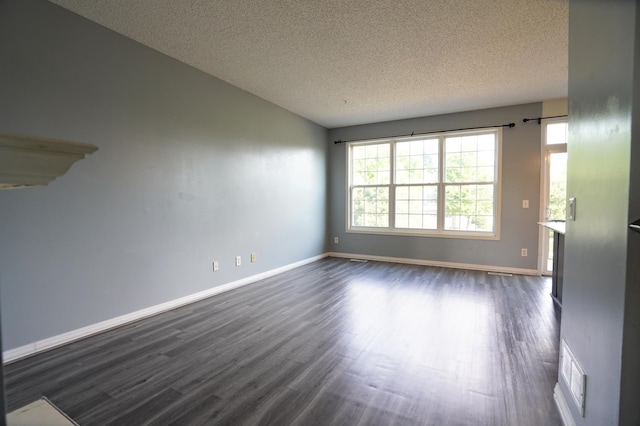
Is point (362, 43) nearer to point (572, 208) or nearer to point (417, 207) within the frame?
point (572, 208)

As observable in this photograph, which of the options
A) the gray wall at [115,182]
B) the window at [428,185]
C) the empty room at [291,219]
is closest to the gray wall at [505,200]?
the empty room at [291,219]

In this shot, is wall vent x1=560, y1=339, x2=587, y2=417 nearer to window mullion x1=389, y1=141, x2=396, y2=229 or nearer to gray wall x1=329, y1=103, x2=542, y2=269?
gray wall x1=329, y1=103, x2=542, y2=269

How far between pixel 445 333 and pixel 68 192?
3.27 m

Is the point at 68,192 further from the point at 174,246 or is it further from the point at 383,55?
the point at 383,55

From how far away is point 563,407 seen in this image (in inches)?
61.5

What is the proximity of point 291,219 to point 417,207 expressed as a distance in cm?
228

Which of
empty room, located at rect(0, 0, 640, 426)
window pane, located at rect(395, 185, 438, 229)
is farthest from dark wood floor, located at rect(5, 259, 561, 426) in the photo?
window pane, located at rect(395, 185, 438, 229)

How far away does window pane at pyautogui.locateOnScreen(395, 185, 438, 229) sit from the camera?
17.4 feet

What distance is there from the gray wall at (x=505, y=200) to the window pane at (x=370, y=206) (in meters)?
0.34

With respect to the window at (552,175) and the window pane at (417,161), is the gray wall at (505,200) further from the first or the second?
the window pane at (417,161)

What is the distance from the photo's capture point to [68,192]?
7.72 feet

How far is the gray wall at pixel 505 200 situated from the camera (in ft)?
15.0

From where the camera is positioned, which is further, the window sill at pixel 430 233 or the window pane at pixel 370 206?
the window pane at pixel 370 206

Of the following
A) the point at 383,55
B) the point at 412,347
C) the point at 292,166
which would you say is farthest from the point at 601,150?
the point at 292,166
